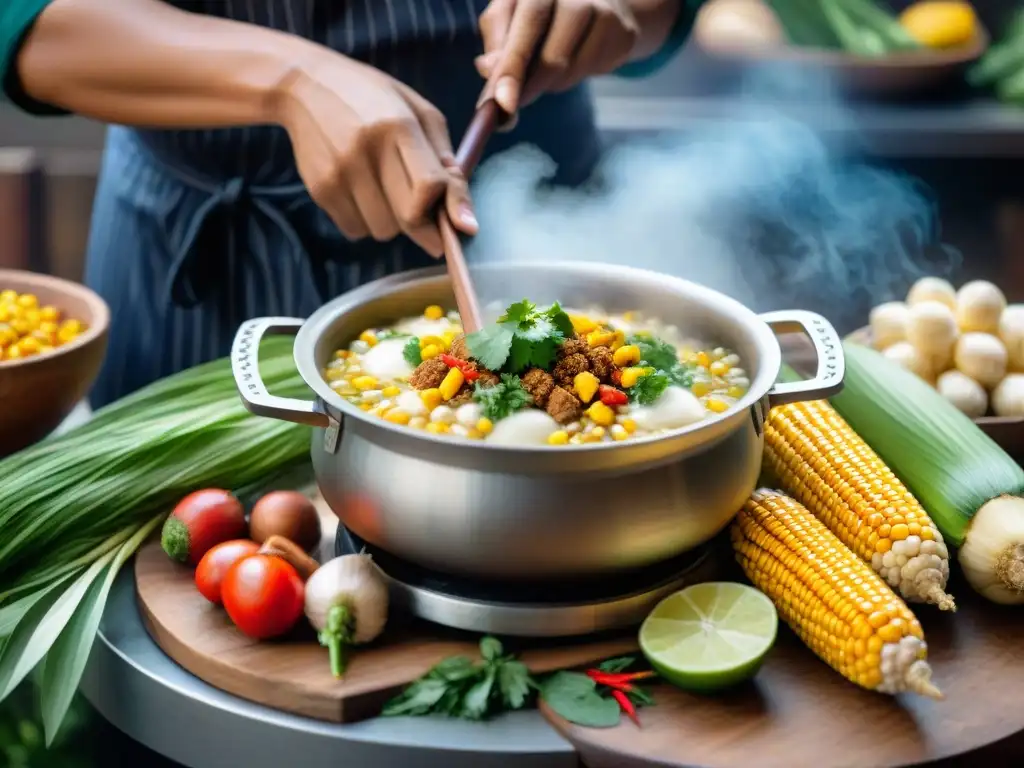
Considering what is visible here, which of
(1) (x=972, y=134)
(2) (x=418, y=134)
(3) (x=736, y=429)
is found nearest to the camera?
(3) (x=736, y=429)

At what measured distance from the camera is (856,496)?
69.5 inches

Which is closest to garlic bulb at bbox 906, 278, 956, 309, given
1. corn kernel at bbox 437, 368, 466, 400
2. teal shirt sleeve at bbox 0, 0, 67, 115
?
corn kernel at bbox 437, 368, 466, 400

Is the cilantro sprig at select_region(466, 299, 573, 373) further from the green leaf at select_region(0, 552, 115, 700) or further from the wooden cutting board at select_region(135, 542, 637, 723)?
the green leaf at select_region(0, 552, 115, 700)

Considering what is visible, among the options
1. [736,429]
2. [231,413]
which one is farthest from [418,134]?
[736,429]

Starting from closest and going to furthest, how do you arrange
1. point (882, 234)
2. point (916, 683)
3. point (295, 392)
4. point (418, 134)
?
point (916, 683) < point (418, 134) < point (295, 392) < point (882, 234)

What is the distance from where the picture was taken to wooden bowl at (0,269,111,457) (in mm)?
2062

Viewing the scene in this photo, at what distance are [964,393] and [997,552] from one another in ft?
2.22

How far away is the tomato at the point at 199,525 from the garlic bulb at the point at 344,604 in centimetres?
25

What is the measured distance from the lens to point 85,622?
1688 mm

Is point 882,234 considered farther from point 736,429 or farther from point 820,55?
point 736,429

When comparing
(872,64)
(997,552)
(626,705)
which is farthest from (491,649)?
(872,64)

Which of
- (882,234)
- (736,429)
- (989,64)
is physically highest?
(736,429)

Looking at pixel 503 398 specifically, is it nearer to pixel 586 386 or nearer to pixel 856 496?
pixel 586 386

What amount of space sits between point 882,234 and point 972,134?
60 cm
